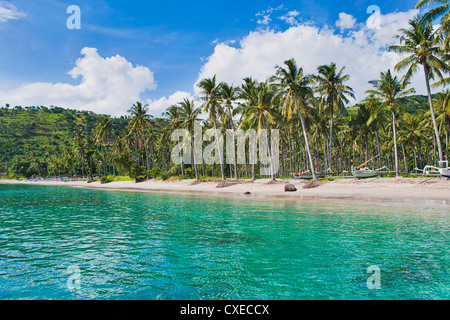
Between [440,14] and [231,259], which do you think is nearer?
[231,259]

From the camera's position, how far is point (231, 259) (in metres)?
8.43

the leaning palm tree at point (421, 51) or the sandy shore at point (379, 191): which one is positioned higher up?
the leaning palm tree at point (421, 51)

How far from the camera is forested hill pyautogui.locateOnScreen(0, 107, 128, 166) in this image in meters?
149

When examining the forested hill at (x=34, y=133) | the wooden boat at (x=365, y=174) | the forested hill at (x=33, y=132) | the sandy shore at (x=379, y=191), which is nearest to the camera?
the sandy shore at (x=379, y=191)

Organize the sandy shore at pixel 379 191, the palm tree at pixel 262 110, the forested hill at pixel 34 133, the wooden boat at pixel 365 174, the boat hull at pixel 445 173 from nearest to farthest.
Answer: the sandy shore at pixel 379 191
the boat hull at pixel 445 173
the wooden boat at pixel 365 174
the palm tree at pixel 262 110
the forested hill at pixel 34 133

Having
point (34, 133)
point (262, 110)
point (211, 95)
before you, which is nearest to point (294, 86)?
point (262, 110)

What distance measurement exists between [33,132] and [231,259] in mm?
204008

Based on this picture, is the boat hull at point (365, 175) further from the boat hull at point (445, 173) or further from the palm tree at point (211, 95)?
the palm tree at point (211, 95)

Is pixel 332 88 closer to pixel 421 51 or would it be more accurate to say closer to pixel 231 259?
pixel 421 51

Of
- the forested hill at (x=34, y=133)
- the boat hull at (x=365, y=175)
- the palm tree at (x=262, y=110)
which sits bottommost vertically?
the boat hull at (x=365, y=175)

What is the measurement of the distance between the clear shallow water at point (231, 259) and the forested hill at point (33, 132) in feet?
448

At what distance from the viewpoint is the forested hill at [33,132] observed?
149 metres

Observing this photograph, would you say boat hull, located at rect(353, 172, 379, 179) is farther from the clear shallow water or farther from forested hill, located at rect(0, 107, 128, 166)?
forested hill, located at rect(0, 107, 128, 166)

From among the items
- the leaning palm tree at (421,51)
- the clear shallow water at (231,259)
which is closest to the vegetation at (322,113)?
the leaning palm tree at (421,51)
